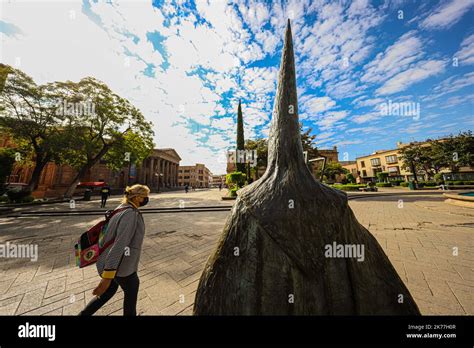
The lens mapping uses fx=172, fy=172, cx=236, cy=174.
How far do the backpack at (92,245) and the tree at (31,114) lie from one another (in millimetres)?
18534

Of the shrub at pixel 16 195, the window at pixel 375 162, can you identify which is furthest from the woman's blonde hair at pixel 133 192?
the window at pixel 375 162

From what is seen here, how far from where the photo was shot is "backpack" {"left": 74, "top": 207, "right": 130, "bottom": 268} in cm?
196

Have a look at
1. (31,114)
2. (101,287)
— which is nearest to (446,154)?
(101,287)

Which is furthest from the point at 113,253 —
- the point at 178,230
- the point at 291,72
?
the point at 178,230

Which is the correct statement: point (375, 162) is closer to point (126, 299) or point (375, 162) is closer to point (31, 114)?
point (126, 299)

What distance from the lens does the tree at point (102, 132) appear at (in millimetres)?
16734

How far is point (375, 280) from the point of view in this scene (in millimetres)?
1784

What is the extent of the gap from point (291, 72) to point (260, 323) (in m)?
2.92

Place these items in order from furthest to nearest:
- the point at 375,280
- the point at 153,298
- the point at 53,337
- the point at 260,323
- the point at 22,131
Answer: the point at 22,131, the point at 153,298, the point at 53,337, the point at 375,280, the point at 260,323

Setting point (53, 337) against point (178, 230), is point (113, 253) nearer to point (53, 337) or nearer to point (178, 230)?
point (53, 337)
